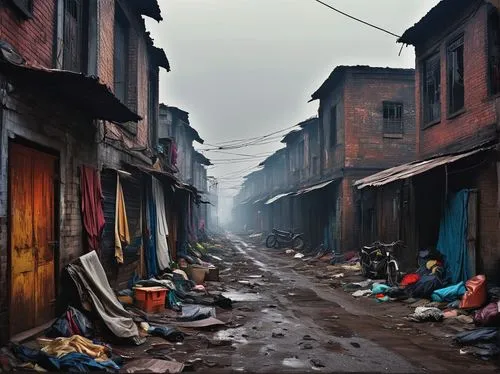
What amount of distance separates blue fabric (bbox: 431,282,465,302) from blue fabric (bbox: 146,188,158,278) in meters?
6.60

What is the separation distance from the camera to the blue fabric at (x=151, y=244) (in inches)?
449

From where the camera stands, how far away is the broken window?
32.0 ft

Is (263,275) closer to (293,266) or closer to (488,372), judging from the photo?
(293,266)

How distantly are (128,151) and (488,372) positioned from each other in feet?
26.1

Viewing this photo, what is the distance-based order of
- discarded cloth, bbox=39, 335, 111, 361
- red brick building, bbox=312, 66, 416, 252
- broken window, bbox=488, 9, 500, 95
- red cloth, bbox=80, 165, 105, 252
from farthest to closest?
red brick building, bbox=312, 66, 416, 252 → broken window, bbox=488, 9, 500, 95 → red cloth, bbox=80, 165, 105, 252 → discarded cloth, bbox=39, 335, 111, 361

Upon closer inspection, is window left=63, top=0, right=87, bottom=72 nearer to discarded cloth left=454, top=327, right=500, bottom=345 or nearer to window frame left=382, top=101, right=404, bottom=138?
discarded cloth left=454, top=327, right=500, bottom=345

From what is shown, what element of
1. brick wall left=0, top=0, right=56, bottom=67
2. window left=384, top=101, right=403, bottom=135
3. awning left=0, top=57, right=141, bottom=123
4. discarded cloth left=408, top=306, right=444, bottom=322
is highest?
window left=384, top=101, right=403, bottom=135

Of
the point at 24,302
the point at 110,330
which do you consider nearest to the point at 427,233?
the point at 110,330

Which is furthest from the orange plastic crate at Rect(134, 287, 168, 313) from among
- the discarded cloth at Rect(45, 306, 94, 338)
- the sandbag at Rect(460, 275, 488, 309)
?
the sandbag at Rect(460, 275, 488, 309)

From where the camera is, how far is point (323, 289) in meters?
12.3

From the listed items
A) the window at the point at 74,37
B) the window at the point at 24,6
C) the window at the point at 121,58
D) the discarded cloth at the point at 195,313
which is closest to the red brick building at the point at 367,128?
the window at the point at 121,58

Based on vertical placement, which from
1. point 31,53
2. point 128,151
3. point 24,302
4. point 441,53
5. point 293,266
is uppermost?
point 441,53

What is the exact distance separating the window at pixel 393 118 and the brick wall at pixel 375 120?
0.16 meters

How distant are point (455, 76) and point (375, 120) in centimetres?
702
